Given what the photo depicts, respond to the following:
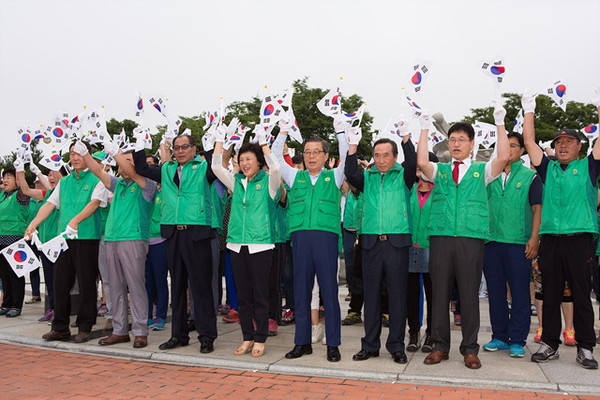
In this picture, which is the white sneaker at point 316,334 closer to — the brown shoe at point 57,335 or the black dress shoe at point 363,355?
the black dress shoe at point 363,355

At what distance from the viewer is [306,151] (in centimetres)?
566

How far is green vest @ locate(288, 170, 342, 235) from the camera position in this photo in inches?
217

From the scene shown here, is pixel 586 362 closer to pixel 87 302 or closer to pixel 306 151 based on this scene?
pixel 306 151

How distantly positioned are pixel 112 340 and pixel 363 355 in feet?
→ 9.45

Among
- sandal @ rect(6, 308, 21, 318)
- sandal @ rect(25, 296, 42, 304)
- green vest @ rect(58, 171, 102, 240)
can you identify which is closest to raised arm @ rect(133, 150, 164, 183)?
green vest @ rect(58, 171, 102, 240)

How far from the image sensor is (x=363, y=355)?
5426 mm

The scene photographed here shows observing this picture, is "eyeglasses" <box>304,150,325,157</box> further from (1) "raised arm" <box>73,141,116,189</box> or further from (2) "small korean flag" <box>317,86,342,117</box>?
(1) "raised arm" <box>73,141,116,189</box>

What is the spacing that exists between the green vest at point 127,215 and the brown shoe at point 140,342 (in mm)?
1103

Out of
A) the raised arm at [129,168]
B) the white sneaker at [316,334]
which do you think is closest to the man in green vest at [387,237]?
the white sneaker at [316,334]

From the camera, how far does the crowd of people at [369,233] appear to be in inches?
207

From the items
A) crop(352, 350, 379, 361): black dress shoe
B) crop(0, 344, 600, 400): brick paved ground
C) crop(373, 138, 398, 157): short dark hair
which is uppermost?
crop(373, 138, 398, 157): short dark hair

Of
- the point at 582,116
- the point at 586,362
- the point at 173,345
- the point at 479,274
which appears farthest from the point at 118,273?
the point at 582,116

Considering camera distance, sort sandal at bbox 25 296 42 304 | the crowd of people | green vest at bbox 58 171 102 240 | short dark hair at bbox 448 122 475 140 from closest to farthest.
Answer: the crowd of people, short dark hair at bbox 448 122 475 140, green vest at bbox 58 171 102 240, sandal at bbox 25 296 42 304

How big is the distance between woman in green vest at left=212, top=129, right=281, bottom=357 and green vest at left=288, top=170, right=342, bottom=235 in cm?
27
